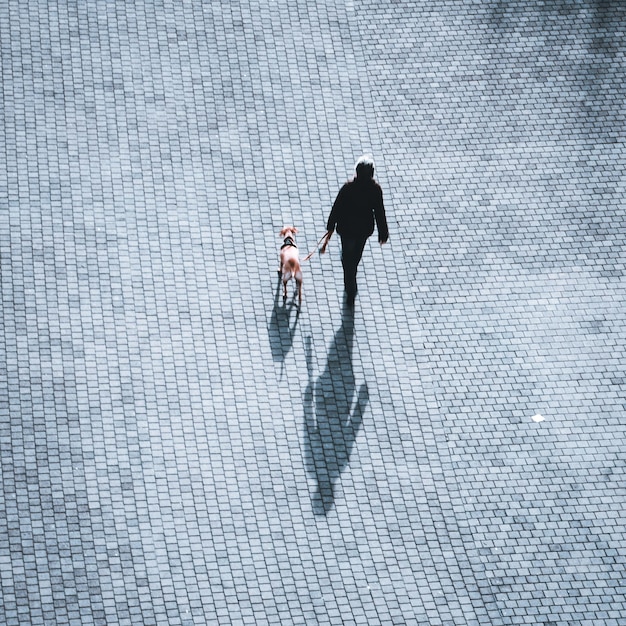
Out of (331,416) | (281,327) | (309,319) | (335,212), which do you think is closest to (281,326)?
(281,327)

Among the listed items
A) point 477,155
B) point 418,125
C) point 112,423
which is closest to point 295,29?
point 418,125

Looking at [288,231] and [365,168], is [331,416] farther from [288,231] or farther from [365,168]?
[365,168]

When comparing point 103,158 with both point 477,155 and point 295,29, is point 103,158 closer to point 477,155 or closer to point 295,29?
point 295,29

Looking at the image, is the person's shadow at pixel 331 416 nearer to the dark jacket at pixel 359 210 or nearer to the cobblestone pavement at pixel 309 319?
the cobblestone pavement at pixel 309 319

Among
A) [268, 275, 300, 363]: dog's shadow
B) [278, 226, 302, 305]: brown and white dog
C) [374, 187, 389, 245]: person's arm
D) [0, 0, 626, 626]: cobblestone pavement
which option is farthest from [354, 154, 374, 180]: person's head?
[268, 275, 300, 363]: dog's shadow

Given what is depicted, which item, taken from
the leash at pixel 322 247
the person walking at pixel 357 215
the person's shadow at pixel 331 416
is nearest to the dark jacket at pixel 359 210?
the person walking at pixel 357 215

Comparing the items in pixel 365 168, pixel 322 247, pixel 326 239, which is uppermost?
pixel 365 168
